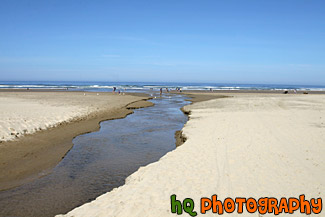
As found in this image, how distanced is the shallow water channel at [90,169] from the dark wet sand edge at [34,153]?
420mm

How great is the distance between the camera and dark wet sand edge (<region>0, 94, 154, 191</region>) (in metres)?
8.95

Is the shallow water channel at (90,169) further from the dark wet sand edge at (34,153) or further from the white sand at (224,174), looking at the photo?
the white sand at (224,174)

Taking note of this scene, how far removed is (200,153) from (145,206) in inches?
190

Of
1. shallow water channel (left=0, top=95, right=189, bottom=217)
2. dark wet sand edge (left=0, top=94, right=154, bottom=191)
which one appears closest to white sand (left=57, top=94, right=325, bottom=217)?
shallow water channel (left=0, top=95, right=189, bottom=217)

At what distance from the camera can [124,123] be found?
20.3 meters

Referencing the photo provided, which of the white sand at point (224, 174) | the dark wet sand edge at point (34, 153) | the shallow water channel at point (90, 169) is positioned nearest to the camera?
the white sand at point (224, 174)

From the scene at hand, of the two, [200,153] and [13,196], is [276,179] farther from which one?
[13,196]

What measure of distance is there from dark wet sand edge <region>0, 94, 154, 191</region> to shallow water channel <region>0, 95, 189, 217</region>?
0.42 meters

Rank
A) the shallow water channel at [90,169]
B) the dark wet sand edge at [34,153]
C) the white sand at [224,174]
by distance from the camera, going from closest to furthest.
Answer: the white sand at [224,174]
the shallow water channel at [90,169]
the dark wet sand edge at [34,153]

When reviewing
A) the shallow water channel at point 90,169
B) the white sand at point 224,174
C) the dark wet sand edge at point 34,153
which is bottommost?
the shallow water channel at point 90,169

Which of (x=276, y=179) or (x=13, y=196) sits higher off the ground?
(x=276, y=179)

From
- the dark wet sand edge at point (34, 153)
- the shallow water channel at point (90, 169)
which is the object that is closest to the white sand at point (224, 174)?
the shallow water channel at point (90, 169)

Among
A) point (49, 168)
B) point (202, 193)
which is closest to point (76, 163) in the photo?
point (49, 168)

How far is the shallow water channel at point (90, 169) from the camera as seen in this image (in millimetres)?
7082
